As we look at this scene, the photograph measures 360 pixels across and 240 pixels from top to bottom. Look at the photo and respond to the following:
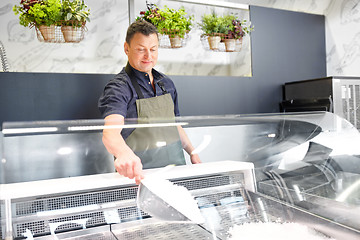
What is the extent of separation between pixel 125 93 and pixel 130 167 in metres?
0.74

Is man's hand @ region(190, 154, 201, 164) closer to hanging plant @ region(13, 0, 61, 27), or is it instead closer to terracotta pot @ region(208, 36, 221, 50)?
hanging plant @ region(13, 0, 61, 27)

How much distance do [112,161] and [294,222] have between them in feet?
1.79

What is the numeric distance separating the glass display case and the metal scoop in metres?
0.02

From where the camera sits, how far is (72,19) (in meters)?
2.18

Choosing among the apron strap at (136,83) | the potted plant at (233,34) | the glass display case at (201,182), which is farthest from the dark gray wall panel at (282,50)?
the glass display case at (201,182)

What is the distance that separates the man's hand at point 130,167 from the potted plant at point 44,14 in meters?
1.59

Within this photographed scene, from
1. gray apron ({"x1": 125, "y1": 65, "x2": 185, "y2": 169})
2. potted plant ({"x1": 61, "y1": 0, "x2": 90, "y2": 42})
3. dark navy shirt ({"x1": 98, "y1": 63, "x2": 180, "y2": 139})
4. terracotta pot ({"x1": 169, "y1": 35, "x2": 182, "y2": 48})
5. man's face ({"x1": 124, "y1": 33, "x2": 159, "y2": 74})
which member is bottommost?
gray apron ({"x1": 125, "y1": 65, "x2": 185, "y2": 169})

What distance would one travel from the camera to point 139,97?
1.61 metres

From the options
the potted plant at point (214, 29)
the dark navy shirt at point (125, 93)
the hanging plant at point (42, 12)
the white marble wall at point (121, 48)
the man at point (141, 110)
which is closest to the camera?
the man at point (141, 110)

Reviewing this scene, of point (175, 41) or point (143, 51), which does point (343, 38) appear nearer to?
point (175, 41)

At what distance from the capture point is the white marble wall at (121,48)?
9.74ft

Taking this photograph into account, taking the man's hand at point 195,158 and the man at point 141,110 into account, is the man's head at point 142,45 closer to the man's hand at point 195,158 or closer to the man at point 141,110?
the man at point 141,110

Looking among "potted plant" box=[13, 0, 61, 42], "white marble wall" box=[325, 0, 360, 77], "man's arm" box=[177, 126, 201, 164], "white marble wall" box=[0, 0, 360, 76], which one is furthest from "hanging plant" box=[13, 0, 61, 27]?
"white marble wall" box=[325, 0, 360, 77]

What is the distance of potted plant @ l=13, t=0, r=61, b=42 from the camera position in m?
2.08
